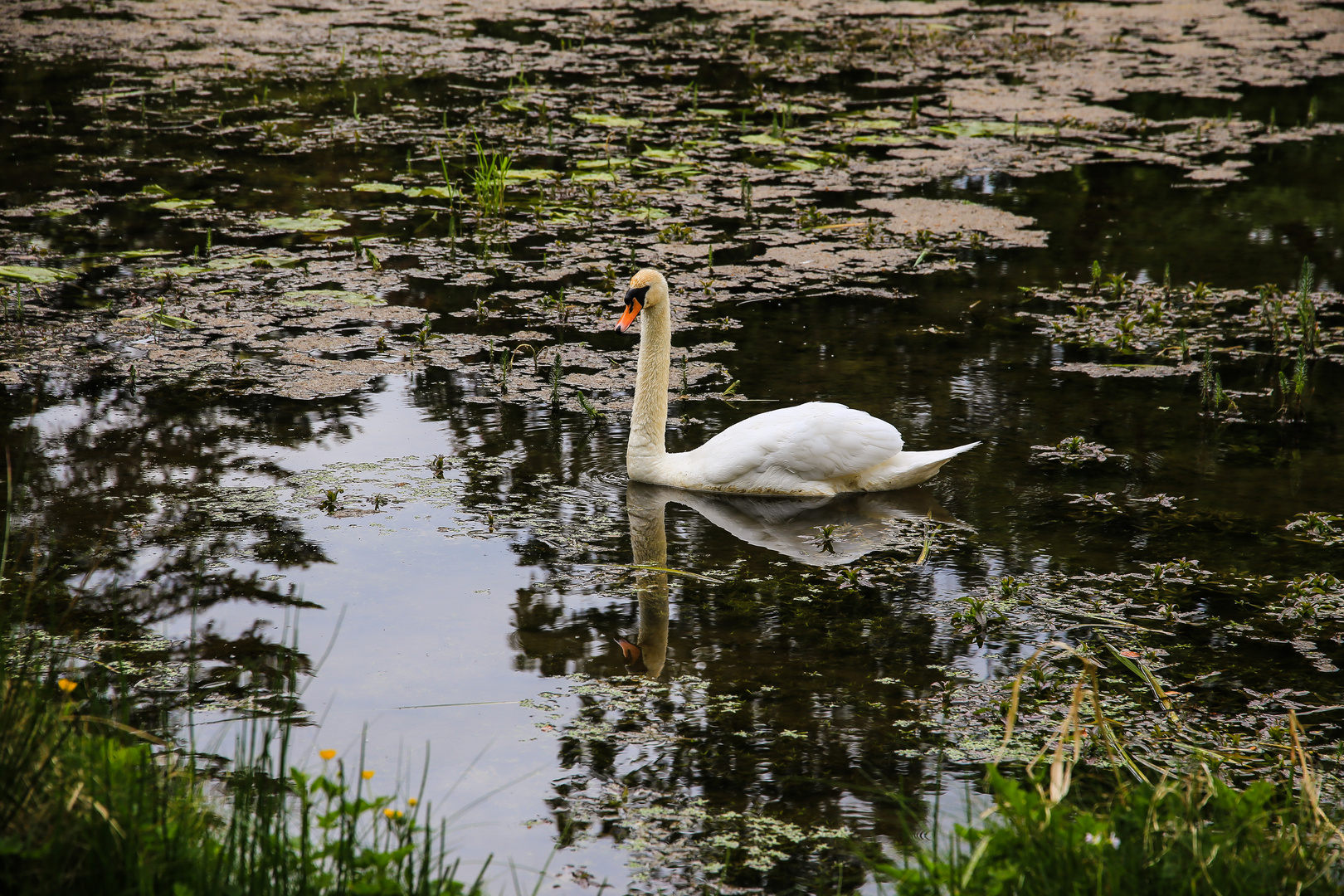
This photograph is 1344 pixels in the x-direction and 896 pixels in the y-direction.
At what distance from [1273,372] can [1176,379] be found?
62 centimetres

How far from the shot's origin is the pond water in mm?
3924

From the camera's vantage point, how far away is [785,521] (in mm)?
5754

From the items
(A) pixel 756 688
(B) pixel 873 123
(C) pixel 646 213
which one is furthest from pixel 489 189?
(A) pixel 756 688

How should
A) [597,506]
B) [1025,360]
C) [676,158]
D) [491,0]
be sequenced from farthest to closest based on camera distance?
[491,0], [676,158], [1025,360], [597,506]

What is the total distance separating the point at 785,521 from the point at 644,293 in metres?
1.39

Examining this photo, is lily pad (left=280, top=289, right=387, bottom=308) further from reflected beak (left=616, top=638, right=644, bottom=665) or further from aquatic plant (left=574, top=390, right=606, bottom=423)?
reflected beak (left=616, top=638, right=644, bottom=665)

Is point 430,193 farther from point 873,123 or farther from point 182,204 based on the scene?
point 873,123

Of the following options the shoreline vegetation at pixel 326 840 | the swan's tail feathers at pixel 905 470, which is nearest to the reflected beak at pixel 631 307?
the swan's tail feathers at pixel 905 470

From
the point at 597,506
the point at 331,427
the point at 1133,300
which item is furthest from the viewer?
the point at 1133,300

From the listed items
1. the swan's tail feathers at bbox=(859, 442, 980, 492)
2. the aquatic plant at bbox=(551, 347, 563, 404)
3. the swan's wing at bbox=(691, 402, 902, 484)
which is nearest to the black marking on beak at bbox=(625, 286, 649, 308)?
the aquatic plant at bbox=(551, 347, 563, 404)

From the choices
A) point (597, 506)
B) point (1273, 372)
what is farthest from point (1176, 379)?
point (597, 506)

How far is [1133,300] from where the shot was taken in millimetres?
8344

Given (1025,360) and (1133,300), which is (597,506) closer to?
(1025,360)

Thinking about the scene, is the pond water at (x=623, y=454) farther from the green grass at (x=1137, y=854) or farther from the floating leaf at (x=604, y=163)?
the green grass at (x=1137, y=854)
